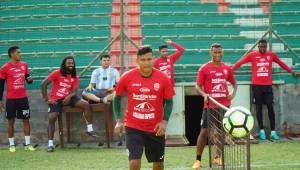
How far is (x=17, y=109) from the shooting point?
1241cm

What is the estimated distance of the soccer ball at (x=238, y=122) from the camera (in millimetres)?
6961

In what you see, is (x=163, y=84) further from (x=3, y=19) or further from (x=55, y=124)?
(x=3, y=19)

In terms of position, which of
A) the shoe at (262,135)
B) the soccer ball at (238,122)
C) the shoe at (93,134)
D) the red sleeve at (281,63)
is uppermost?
the red sleeve at (281,63)

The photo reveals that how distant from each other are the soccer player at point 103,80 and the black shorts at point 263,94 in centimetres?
319

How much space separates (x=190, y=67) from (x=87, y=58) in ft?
8.49

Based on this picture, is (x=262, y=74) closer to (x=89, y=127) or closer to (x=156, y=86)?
(x=89, y=127)

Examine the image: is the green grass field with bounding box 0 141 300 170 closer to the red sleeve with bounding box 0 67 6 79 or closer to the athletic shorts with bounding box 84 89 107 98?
the athletic shorts with bounding box 84 89 107 98

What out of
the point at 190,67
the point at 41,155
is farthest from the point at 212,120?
the point at 190,67

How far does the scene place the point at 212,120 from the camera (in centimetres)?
906

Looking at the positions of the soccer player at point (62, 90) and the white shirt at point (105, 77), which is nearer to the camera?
the soccer player at point (62, 90)

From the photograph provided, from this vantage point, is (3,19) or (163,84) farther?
(3,19)

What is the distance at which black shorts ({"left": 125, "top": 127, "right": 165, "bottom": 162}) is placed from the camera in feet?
23.3

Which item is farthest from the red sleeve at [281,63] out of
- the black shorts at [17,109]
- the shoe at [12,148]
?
the shoe at [12,148]

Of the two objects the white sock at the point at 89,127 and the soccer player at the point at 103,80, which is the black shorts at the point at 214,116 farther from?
the white sock at the point at 89,127
